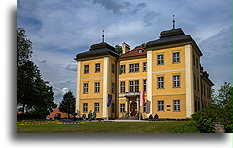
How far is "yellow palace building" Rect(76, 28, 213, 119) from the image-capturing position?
16734 mm

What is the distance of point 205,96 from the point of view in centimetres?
1998

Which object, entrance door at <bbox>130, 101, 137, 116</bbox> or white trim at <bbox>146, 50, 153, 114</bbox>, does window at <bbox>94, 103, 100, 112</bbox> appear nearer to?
entrance door at <bbox>130, 101, 137, 116</bbox>

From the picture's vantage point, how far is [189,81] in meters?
16.5

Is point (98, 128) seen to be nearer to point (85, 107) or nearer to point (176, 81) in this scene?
point (176, 81)

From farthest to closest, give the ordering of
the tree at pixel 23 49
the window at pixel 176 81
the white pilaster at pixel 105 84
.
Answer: the white pilaster at pixel 105 84 → the window at pixel 176 81 → the tree at pixel 23 49

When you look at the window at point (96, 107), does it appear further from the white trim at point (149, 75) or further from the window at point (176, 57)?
the window at point (176, 57)

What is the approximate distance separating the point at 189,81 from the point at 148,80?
2989 millimetres

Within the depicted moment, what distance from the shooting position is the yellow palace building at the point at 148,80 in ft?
54.9

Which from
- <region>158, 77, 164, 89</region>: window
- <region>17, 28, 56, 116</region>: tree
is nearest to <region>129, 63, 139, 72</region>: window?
<region>158, 77, 164, 89</region>: window

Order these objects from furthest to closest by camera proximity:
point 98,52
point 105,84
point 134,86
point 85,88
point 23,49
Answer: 1. point 85,88
2. point 98,52
3. point 134,86
4. point 105,84
5. point 23,49

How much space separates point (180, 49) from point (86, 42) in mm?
10262

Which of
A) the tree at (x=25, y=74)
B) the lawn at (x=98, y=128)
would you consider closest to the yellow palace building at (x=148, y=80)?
the lawn at (x=98, y=128)

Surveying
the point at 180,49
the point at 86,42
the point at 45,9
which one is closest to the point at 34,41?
the point at 45,9

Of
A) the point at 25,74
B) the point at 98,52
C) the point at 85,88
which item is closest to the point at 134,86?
the point at 98,52
